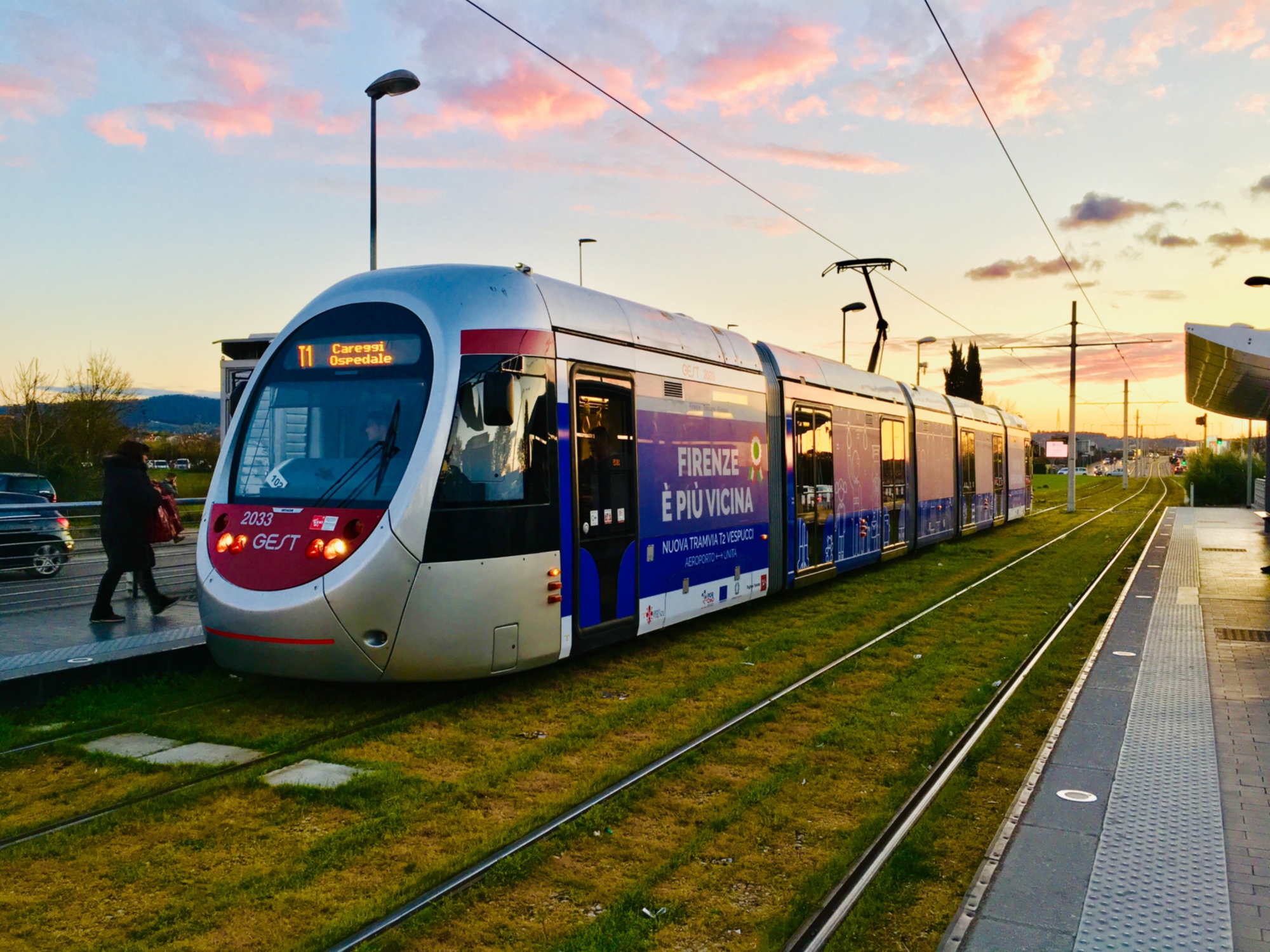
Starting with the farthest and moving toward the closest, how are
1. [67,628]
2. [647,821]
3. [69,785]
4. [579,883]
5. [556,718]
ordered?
[67,628] < [556,718] < [69,785] < [647,821] < [579,883]

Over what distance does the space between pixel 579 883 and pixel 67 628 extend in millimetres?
7331

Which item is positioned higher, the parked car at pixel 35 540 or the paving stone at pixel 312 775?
the parked car at pixel 35 540

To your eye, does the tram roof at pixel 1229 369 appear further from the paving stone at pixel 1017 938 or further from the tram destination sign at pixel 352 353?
the paving stone at pixel 1017 938

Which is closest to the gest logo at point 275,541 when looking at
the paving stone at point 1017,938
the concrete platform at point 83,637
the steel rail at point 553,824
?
the concrete platform at point 83,637

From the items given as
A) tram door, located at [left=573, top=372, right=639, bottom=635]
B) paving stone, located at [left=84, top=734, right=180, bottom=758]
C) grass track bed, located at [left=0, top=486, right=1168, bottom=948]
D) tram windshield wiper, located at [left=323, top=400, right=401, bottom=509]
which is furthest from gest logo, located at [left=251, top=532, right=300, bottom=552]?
tram door, located at [left=573, top=372, right=639, bottom=635]

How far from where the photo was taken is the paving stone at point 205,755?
247 inches

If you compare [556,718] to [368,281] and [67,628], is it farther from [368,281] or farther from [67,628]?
[67,628]

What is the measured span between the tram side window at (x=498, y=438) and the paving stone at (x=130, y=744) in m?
2.47

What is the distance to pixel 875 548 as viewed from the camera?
1719 cm

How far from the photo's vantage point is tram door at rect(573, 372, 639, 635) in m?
8.39

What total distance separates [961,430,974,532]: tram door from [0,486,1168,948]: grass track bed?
15131mm

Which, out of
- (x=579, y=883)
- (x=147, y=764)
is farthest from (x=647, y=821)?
(x=147, y=764)

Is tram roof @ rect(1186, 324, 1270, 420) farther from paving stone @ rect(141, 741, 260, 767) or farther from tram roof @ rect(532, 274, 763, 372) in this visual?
paving stone @ rect(141, 741, 260, 767)

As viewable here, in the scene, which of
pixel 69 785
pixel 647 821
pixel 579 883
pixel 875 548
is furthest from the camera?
pixel 875 548
